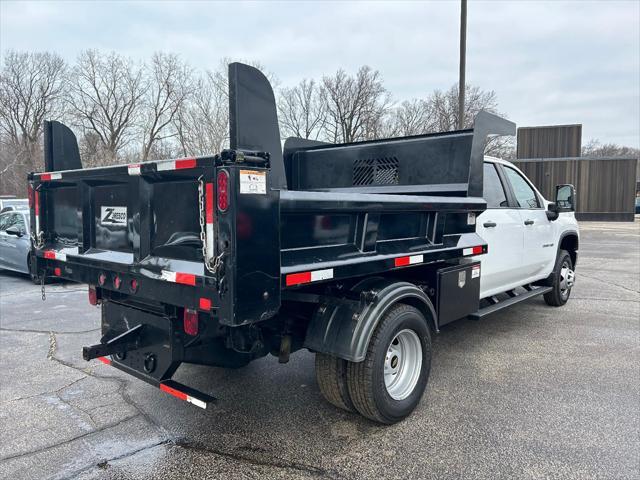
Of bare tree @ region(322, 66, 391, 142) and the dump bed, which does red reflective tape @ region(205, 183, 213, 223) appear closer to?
the dump bed

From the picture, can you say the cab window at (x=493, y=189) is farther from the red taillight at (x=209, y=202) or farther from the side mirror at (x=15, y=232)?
the side mirror at (x=15, y=232)

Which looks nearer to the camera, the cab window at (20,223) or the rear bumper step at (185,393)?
the rear bumper step at (185,393)

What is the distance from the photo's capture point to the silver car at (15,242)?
390 inches

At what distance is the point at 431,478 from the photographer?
2.90 metres

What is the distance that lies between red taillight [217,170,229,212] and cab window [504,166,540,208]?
14.3 feet

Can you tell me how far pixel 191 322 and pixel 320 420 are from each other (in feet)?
4.42

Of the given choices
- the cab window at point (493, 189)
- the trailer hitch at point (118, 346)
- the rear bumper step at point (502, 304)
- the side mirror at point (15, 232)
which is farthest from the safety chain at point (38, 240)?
the side mirror at point (15, 232)

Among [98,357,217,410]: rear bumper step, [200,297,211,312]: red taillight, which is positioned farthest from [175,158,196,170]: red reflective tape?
[98,357,217,410]: rear bumper step

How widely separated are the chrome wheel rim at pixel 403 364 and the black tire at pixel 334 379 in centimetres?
38

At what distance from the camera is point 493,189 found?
18.0ft

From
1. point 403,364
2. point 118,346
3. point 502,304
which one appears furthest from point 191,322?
point 502,304

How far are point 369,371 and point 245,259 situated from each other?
1351mm

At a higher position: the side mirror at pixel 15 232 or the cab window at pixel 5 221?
the cab window at pixel 5 221

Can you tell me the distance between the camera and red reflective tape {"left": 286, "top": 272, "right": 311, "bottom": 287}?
9.08 ft
